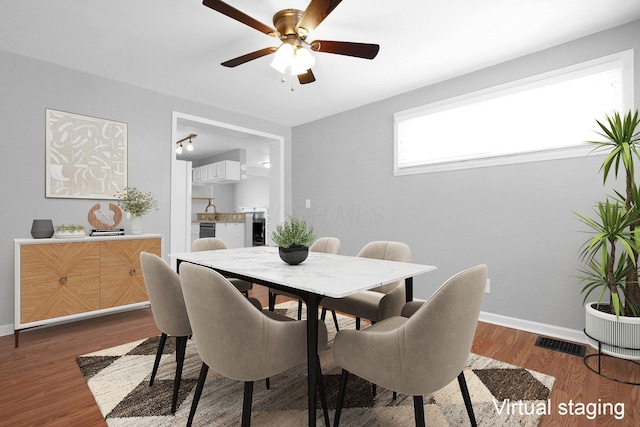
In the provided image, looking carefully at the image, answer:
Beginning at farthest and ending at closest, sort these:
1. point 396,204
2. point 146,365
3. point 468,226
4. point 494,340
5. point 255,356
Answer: point 396,204, point 468,226, point 494,340, point 146,365, point 255,356

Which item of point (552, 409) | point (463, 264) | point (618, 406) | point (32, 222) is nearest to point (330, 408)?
point (552, 409)

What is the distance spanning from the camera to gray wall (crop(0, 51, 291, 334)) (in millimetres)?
2830

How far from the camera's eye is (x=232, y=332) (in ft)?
4.00

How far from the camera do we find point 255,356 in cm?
125

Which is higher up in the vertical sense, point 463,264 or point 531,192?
point 531,192

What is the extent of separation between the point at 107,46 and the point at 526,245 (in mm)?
4189

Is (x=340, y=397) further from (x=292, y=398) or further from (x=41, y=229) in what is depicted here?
(x=41, y=229)

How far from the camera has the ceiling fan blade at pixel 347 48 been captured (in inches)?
82.0

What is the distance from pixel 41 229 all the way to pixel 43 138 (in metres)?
0.91

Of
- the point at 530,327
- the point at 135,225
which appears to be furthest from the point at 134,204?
the point at 530,327

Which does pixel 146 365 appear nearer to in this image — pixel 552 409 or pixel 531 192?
pixel 552 409

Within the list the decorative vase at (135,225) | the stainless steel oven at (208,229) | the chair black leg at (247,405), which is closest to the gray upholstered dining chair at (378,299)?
the chair black leg at (247,405)

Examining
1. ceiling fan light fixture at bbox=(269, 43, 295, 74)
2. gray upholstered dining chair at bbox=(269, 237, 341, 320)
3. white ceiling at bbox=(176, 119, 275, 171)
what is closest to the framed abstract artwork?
white ceiling at bbox=(176, 119, 275, 171)

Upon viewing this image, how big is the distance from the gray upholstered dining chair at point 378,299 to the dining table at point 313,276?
0.11 m
